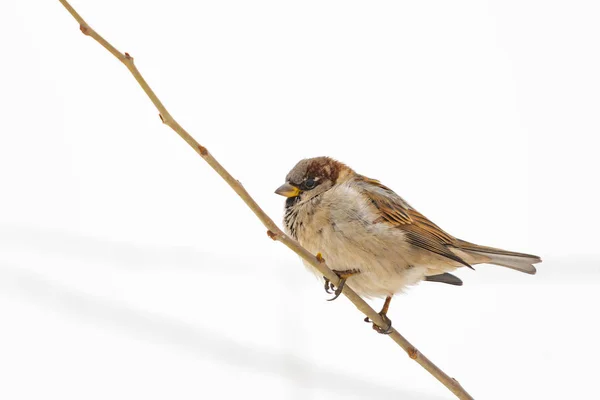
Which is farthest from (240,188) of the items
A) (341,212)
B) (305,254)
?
(341,212)

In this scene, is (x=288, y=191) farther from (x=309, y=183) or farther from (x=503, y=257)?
(x=503, y=257)

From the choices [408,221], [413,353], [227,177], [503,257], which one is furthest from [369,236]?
[227,177]

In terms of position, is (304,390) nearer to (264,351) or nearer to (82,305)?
(264,351)

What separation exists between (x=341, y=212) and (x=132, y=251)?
996mm

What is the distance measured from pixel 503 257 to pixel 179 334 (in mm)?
1400

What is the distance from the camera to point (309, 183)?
280 cm

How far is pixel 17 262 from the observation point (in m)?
2.94

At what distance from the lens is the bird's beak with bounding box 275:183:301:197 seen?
2.72 m

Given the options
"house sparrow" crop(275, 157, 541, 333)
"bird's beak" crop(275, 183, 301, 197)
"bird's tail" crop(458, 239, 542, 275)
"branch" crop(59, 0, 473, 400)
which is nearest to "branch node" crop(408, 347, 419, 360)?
"branch" crop(59, 0, 473, 400)

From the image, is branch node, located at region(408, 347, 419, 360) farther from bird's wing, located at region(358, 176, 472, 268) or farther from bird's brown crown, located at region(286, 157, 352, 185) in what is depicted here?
bird's brown crown, located at region(286, 157, 352, 185)

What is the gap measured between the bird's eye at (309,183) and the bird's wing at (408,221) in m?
0.22

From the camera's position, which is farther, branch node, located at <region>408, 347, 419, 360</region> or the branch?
branch node, located at <region>408, 347, 419, 360</region>

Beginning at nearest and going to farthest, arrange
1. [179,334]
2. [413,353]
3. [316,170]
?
[413,353] → [179,334] → [316,170]

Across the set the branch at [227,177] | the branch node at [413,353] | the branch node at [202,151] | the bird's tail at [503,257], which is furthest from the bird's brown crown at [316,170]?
the branch node at [202,151]
